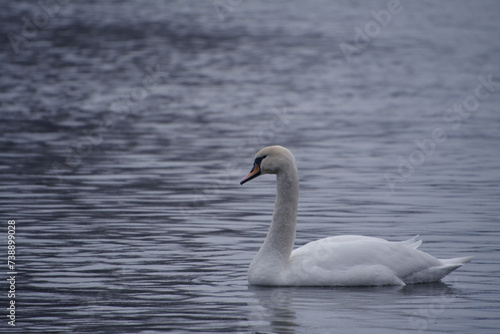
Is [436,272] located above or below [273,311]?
below

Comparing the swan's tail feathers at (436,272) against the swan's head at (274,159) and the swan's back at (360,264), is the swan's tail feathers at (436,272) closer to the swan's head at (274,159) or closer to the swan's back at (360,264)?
the swan's back at (360,264)

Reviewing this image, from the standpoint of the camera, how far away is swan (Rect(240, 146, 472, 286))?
11.2 metres

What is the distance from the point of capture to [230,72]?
141 feet

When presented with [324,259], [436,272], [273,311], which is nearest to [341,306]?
[273,311]

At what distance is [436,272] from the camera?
37.6 feet

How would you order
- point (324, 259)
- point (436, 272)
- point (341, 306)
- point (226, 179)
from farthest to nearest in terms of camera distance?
point (226, 179) < point (436, 272) < point (324, 259) < point (341, 306)

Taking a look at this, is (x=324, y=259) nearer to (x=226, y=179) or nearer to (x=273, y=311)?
(x=273, y=311)

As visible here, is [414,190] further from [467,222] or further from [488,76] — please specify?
[488,76]

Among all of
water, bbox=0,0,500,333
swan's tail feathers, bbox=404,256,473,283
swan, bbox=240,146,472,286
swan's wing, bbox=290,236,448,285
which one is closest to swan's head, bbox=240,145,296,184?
swan, bbox=240,146,472,286

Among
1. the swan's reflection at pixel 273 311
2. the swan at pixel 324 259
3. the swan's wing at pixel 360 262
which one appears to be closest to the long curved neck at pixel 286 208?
the swan at pixel 324 259

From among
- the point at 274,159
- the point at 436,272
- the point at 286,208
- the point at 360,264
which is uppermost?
the point at 274,159

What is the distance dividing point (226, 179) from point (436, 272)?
8391mm

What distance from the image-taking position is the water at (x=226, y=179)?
33.8 feet

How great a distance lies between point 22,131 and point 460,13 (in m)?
61.8
